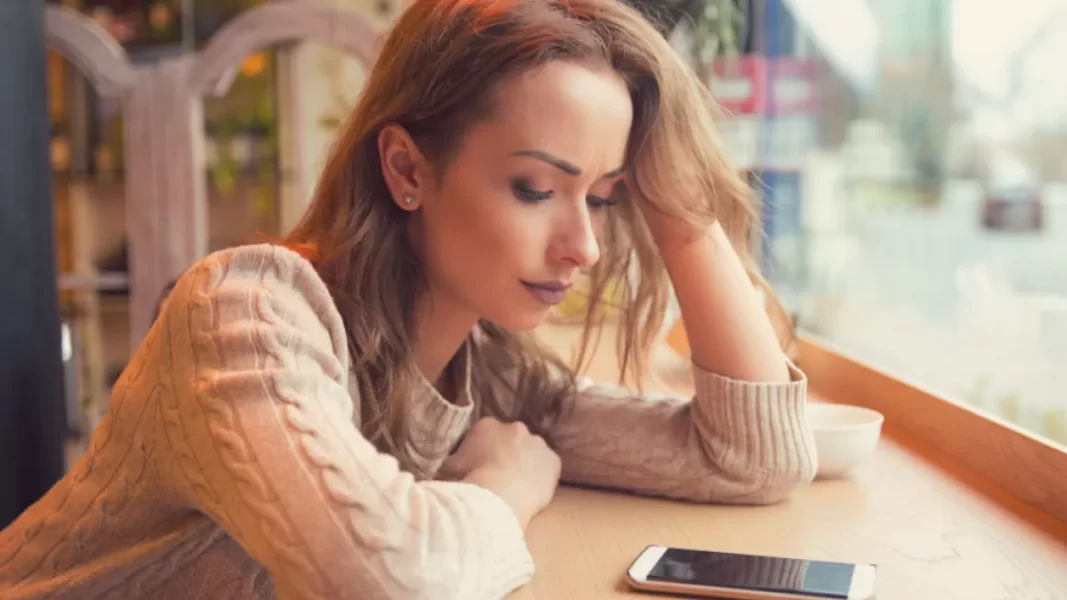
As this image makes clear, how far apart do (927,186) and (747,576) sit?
3.24 ft

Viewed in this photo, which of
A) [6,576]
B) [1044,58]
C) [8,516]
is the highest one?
[1044,58]

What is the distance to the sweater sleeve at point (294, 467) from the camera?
63 centimetres

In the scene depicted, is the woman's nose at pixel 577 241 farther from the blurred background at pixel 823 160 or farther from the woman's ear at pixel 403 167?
the blurred background at pixel 823 160

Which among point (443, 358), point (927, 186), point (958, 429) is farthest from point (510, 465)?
point (927, 186)

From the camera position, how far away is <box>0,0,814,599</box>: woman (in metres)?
0.66

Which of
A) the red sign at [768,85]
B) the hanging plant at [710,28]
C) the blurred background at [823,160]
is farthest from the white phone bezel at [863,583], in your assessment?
the red sign at [768,85]

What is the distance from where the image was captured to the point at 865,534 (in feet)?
2.81

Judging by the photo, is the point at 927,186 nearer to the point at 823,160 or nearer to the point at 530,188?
the point at 823,160

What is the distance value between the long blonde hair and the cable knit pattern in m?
0.06

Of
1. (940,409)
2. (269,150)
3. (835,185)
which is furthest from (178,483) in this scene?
(269,150)

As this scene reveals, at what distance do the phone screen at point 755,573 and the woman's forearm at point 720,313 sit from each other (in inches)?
10.6

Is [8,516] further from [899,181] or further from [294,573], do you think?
[899,181]

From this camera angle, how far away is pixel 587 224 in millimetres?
844

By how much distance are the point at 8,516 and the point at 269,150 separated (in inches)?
48.9
